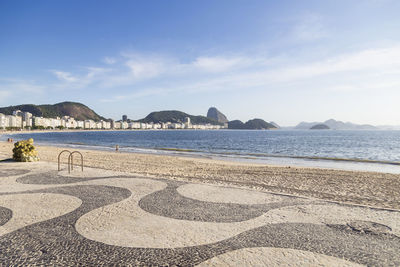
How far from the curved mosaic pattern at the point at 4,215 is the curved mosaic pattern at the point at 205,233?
0.73 metres

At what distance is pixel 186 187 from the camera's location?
9.07 meters

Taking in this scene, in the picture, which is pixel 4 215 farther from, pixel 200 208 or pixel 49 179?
pixel 200 208

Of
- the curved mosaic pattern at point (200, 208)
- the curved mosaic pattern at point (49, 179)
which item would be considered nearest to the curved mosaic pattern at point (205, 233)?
the curved mosaic pattern at point (200, 208)

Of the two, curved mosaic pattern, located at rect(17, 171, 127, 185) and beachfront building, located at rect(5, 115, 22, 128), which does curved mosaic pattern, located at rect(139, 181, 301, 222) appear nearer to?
curved mosaic pattern, located at rect(17, 171, 127, 185)

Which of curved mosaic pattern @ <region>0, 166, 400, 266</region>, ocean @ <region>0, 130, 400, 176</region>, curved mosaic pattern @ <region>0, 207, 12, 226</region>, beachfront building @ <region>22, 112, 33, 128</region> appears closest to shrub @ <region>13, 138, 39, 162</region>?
curved mosaic pattern @ <region>0, 166, 400, 266</region>

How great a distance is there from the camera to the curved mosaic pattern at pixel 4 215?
18.1 ft

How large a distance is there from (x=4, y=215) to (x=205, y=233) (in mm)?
4859

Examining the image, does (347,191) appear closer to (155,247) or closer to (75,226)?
(155,247)

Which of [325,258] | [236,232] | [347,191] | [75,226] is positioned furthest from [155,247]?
[347,191]

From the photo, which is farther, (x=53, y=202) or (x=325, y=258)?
(x=53, y=202)

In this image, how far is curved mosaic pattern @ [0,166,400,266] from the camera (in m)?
4.01

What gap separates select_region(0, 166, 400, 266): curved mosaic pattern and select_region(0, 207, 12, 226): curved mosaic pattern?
0.73 metres

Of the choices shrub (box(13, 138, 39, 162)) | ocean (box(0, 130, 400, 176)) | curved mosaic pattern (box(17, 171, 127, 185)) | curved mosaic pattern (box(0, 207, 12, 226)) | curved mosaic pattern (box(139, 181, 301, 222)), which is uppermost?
shrub (box(13, 138, 39, 162))

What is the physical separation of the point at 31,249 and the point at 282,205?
587 centimetres
